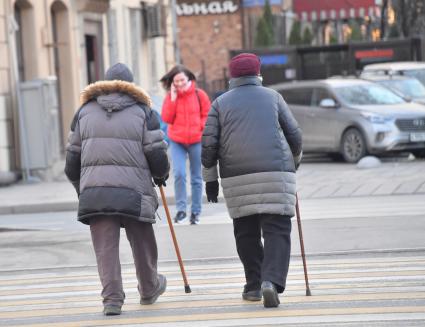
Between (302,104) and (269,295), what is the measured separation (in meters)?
17.8

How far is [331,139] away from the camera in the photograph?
82.0 feet

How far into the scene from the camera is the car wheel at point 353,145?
79.3ft

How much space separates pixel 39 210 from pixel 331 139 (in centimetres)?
809

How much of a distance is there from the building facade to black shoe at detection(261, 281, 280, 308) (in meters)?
13.9

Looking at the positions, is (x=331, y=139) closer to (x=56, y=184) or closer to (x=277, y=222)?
(x=56, y=184)

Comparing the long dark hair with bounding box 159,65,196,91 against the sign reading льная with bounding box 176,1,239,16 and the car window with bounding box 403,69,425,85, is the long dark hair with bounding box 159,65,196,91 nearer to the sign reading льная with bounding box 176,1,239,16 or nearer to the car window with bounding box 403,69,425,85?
the car window with bounding box 403,69,425,85

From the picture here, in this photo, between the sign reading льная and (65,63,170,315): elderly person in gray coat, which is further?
the sign reading льная

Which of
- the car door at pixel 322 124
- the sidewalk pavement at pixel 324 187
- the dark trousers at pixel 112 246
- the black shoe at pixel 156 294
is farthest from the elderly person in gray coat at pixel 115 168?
the car door at pixel 322 124

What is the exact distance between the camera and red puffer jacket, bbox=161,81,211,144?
14.7 metres

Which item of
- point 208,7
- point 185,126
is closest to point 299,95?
point 185,126

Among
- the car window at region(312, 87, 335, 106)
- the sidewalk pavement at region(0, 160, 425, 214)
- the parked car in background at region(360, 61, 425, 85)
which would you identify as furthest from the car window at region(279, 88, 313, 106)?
the parked car in background at region(360, 61, 425, 85)

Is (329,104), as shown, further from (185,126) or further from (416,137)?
(185,126)

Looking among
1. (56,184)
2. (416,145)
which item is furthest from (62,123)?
(416,145)

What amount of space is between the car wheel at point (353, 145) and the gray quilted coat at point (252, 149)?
15160 millimetres
